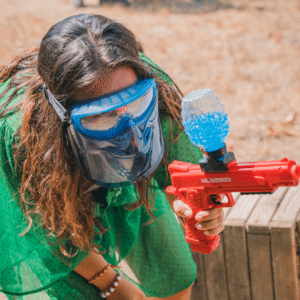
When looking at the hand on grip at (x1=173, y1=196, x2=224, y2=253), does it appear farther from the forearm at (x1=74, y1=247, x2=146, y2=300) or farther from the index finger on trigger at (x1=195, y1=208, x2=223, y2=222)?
the forearm at (x1=74, y1=247, x2=146, y2=300)

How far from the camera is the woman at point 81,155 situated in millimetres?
1689

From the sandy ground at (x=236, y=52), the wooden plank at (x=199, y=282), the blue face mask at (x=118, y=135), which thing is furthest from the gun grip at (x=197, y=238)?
the sandy ground at (x=236, y=52)

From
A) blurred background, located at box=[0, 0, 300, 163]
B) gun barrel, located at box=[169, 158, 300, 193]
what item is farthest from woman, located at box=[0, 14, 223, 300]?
blurred background, located at box=[0, 0, 300, 163]

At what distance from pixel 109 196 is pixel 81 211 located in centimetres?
18

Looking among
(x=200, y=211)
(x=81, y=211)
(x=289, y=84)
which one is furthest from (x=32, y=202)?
(x=289, y=84)

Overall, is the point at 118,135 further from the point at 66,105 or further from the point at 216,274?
the point at 216,274

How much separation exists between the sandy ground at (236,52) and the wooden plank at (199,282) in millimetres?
1867

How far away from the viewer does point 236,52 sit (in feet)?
25.9

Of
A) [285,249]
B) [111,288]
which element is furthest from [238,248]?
[111,288]

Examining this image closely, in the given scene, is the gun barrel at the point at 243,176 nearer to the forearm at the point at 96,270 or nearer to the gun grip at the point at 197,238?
the gun grip at the point at 197,238

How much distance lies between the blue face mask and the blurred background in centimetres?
183

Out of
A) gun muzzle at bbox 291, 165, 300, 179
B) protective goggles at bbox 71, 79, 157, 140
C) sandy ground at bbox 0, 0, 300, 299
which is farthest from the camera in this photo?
sandy ground at bbox 0, 0, 300, 299

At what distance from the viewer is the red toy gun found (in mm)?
1389

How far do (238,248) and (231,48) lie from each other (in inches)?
243
